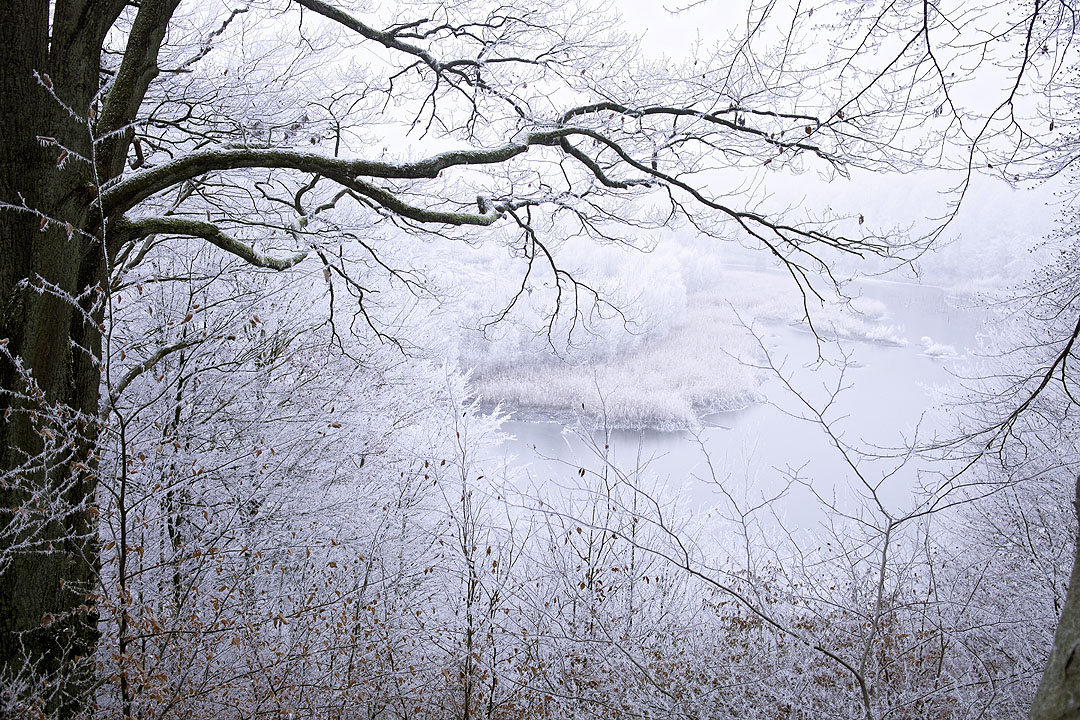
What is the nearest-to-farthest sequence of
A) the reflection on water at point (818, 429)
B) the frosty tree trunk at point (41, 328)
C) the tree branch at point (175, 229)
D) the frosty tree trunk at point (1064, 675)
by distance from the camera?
1. the frosty tree trunk at point (1064, 675)
2. the frosty tree trunk at point (41, 328)
3. the tree branch at point (175, 229)
4. the reflection on water at point (818, 429)

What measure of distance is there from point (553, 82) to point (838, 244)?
2.35 meters

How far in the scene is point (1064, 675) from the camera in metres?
0.95

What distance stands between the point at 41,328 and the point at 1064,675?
2.97 metres

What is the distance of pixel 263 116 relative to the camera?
3.99 meters

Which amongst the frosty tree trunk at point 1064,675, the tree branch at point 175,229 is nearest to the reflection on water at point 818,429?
the tree branch at point 175,229

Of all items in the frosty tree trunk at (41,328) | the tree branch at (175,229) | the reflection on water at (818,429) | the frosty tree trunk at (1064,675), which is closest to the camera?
the frosty tree trunk at (1064,675)

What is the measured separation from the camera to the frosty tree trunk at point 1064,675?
92cm

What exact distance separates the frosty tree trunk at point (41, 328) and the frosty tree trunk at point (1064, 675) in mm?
2566

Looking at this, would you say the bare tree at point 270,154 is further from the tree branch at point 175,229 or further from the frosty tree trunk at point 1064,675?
the frosty tree trunk at point 1064,675

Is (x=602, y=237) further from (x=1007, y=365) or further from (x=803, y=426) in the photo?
(x=803, y=426)

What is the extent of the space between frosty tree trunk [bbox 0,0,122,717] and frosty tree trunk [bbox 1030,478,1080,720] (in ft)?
8.42

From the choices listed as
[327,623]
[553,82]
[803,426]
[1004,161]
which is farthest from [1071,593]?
[803,426]

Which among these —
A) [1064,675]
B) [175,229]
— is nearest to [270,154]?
[175,229]

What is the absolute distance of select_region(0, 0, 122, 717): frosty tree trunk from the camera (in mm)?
2033
